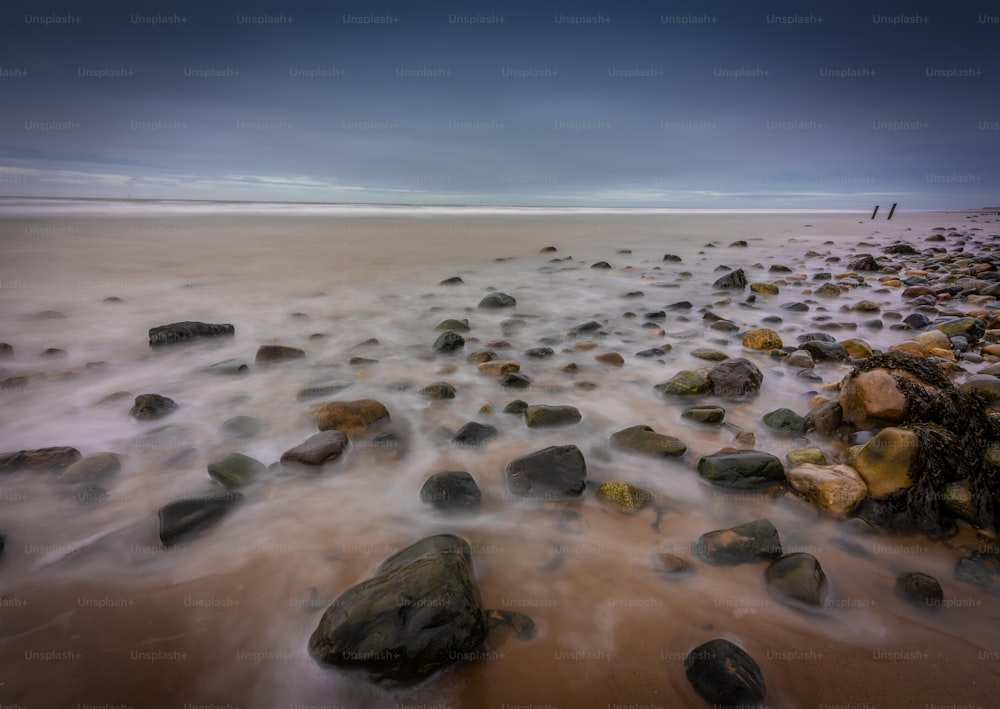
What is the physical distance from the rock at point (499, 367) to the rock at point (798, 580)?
7.78 ft

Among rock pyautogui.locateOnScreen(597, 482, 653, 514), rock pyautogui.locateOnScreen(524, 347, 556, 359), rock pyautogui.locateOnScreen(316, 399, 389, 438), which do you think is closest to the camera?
rock pyautogui.locateOnScreen(597, 482, 653, 514)

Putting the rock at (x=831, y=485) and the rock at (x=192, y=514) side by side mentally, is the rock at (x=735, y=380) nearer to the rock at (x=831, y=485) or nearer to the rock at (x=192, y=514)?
the rock at (x=831, y=485)

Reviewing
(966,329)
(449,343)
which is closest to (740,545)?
(449,343)

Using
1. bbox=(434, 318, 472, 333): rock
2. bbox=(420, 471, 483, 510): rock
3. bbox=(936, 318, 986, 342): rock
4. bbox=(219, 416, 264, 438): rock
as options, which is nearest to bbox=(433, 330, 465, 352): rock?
bbox=(434, 318, 472, 333): rock

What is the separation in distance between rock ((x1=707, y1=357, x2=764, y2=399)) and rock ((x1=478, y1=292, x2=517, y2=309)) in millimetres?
3285

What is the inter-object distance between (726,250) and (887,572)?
517 inches

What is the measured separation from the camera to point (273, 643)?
1589mm

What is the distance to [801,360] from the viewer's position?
4000 millimetres

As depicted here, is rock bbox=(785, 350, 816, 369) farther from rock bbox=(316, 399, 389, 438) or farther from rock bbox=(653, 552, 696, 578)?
rock bbox=(316, 399, 389, 438)

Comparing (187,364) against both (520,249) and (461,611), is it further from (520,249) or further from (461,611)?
(520,249)

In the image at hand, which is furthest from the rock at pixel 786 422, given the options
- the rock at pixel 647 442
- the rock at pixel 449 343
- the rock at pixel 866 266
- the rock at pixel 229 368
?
the rock at pixel 866 266

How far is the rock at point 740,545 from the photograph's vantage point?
1.91 meters

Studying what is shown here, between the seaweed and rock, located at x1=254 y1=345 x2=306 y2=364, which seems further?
rock, located at x1=254 y1=345 x2=306 y2=364

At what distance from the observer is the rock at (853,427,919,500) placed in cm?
215
